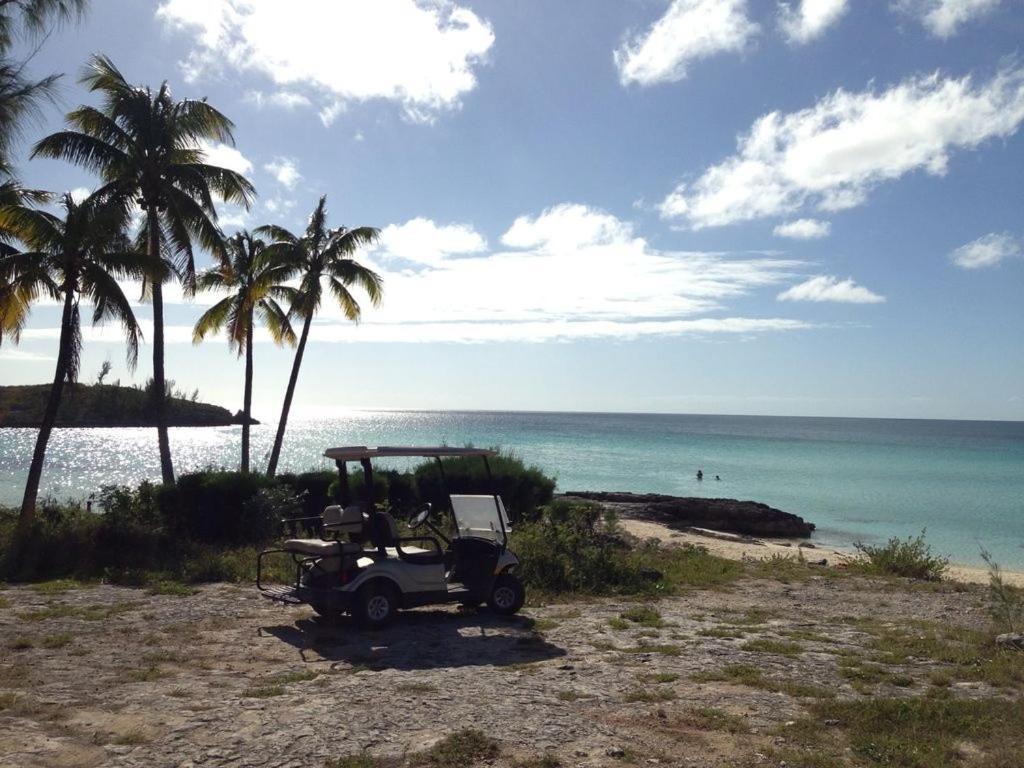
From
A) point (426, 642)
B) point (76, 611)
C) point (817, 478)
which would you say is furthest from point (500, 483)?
point (817, 478)

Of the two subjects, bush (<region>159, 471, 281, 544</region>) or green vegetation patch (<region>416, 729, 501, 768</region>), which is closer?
green vegetation patch (<region>416, 729, 501, 768</region>)

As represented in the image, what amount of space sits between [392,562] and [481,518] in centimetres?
141

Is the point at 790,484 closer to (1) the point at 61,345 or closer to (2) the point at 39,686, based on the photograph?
(1) the point at 61,345

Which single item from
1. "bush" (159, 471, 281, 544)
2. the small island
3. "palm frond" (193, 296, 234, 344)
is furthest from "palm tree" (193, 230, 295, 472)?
the small island

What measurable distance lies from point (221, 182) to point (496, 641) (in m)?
15.5

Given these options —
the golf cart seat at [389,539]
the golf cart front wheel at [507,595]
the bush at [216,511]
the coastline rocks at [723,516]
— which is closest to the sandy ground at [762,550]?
the coastline rocks at [723,516]

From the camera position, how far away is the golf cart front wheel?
10.2 metres

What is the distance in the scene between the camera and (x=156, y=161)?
62.1 feet

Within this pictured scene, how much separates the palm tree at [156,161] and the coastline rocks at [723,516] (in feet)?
67.8

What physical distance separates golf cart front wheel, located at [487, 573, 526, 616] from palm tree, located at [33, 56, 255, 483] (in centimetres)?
1087

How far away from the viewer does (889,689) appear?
6.98m

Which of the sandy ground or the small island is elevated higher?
the small island

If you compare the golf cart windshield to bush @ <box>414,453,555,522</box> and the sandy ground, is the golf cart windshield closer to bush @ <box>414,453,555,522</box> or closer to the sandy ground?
bush @ <box>414,453,555,522</box>

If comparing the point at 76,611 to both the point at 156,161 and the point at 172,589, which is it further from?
the point at 156,161
